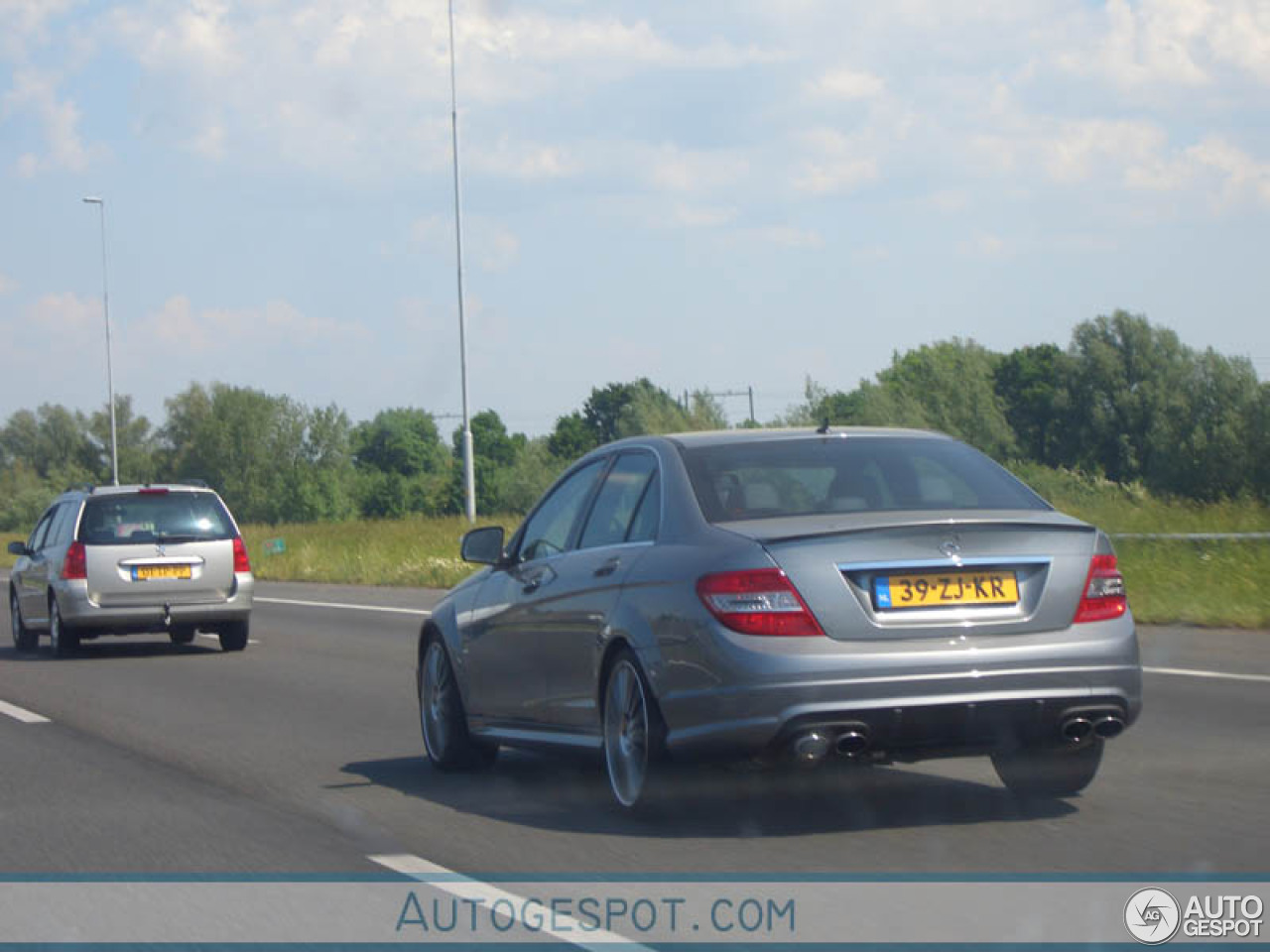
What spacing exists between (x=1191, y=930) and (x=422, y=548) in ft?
105

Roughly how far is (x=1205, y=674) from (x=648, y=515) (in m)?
6.66

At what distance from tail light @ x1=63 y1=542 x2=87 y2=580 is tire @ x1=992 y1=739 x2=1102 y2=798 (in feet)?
41.3

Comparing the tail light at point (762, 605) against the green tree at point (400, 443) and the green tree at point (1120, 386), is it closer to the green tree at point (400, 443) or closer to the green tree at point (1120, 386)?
the green tree at point (1120, 386)

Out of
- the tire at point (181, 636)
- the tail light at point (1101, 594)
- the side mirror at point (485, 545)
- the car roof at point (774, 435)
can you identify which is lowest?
the tire at point (181, 636)

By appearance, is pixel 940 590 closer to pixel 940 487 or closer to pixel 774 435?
pixel 940 487

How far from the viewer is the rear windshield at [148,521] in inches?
736

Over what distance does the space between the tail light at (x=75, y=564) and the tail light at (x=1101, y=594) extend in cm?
1344

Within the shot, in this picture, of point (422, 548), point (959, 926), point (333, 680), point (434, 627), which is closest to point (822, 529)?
point (959, 926)

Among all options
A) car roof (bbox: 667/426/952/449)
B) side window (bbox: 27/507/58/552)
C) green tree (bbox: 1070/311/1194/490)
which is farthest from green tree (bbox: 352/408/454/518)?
car roof (bbox: 667/426/952/449)

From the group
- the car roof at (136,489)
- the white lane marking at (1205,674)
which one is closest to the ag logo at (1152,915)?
the white lane marking at (1205,674)

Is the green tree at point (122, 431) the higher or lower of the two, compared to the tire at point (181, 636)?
higher

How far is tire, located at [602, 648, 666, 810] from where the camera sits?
7.25 metres

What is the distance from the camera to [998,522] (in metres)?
7.03

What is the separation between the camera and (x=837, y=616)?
6.80 meters
